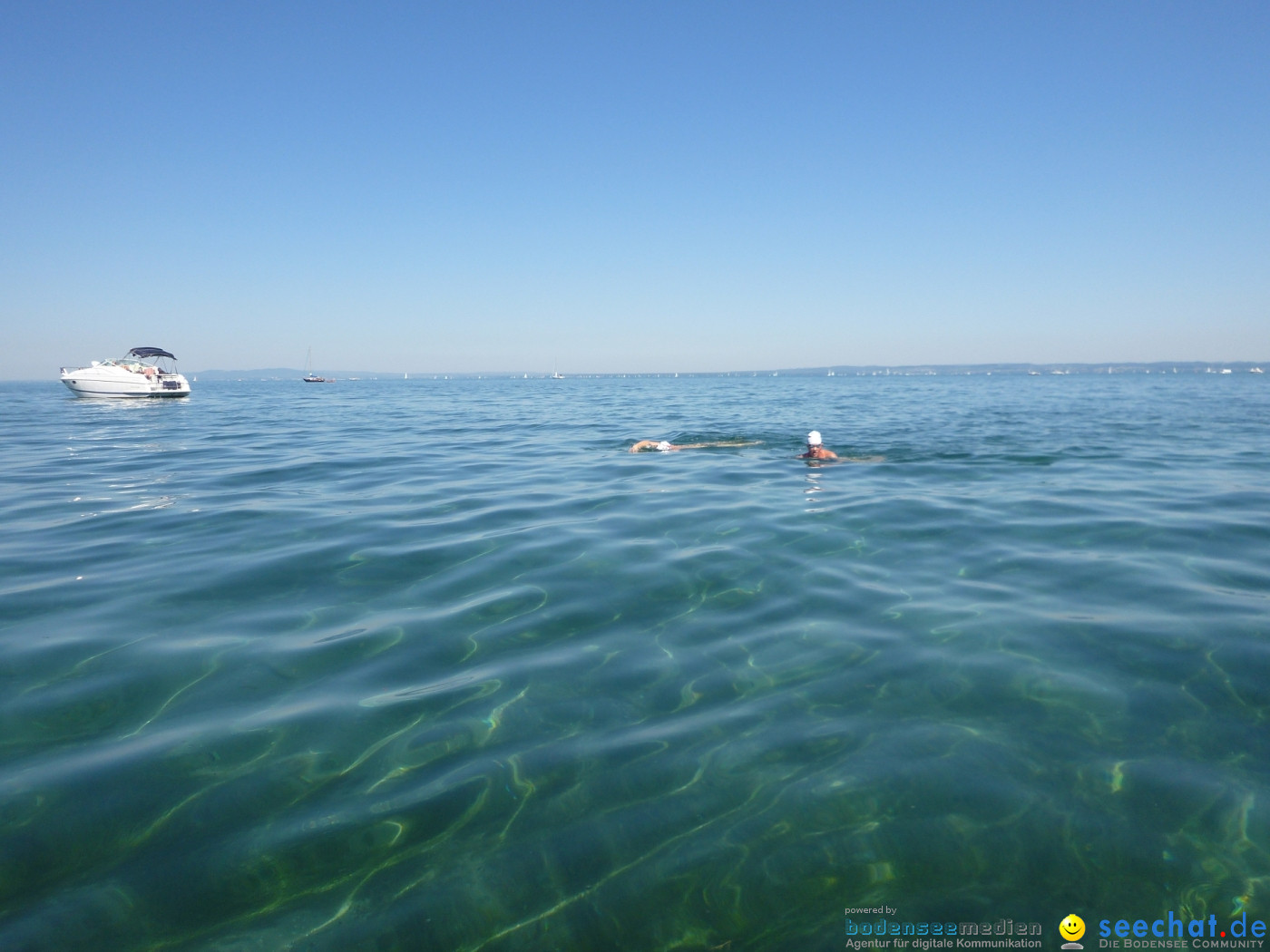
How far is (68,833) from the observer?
11.1 ft

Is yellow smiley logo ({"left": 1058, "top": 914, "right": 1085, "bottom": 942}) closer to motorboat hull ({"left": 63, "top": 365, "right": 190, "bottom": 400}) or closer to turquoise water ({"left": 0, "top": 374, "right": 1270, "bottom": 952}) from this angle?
turquoise water ({"left": 0, "top": 374, "right": 1270, "bottom": 952})

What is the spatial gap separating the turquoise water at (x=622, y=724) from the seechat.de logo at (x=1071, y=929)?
0.16 feet

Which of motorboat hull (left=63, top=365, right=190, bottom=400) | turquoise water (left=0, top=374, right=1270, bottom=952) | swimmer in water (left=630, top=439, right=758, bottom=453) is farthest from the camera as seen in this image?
motorboat hull (left=63, top=365, right=190, bottom=400)

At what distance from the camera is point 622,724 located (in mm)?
4305

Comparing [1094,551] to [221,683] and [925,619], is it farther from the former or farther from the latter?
[221,683]

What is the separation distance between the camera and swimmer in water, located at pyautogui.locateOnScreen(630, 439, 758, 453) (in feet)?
55.1

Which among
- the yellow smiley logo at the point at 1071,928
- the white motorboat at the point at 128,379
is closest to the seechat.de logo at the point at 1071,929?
the yellow smiley logo at the point at 1071,928

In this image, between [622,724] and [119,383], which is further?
[119,383]

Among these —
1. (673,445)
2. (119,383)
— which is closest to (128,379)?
(119,383)

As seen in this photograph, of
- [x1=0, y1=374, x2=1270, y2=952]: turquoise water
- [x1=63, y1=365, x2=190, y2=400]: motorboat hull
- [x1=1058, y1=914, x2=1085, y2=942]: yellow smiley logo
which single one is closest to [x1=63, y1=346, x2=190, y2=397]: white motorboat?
[x1=63, y1=365, x2=190, y2=400]: motorboat hull

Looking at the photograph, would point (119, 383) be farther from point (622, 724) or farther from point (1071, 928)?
point (1071, 928)

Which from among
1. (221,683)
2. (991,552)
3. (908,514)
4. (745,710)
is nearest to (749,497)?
(908,514)

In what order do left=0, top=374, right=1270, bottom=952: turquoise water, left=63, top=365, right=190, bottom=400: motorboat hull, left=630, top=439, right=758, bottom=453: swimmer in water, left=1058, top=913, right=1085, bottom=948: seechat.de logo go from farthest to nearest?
left=63, top=365, right=190, bottom=400: motorboat hull, left=630, top=439, right=758, bottom=453: swimmer in water, left=0, top=374, right=1270, bottom=952: turquoise water, left=1058, top=913, right=1085, bottom=948: seechat.de logo

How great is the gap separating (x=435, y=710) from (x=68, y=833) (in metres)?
1.94
